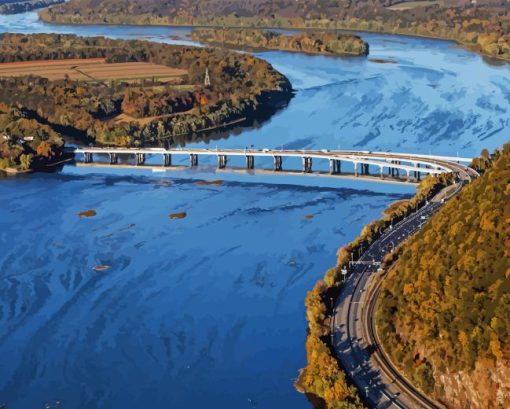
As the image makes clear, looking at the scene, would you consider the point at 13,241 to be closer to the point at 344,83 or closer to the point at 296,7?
the point at 344,83

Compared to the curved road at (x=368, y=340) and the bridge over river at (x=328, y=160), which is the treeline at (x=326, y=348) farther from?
the bridge over river at (x=328, y=160)

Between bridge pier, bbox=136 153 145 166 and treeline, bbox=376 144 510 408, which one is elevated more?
treeline, bbox=376 144 510 408

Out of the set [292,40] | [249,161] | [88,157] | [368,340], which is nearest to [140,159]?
[88,157]

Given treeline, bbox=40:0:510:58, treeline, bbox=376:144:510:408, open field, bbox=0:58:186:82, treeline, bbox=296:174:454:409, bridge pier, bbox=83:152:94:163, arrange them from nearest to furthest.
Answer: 1. treeline, bbox=376:144:510:408
2. treeline, bbox=296:174:454:409
3. bridge pier, bbox=83:152:94:163
4. open field, bbox=0:58:186:82
5. treeline, bbox=40:0:510:58

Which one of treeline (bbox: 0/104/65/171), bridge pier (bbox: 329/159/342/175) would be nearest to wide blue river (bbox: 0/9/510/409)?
bridge pier (bbox: 329/159/342/175)

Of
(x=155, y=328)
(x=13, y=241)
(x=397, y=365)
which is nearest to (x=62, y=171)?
(x=13, y=241)

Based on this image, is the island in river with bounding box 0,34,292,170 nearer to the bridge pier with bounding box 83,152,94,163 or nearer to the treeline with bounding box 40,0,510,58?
the bridge pier with bounding box 83,152,94,163
